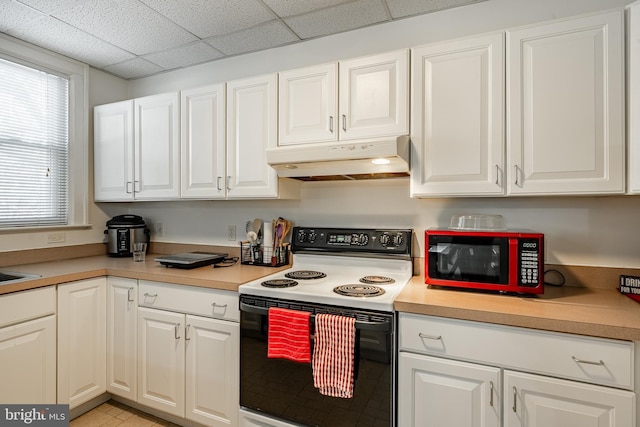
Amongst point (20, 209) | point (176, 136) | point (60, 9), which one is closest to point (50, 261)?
point (20, 209)

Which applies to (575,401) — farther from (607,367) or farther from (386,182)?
(386,182)

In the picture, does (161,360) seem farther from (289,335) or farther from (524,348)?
(524,348)

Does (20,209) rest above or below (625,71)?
below

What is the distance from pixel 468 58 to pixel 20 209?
3.01 metres

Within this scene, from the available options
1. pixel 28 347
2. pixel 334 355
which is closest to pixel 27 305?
pixel 28 347

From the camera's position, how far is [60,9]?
1.95m

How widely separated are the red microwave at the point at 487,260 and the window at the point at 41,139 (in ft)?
8.90

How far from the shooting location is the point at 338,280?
1.93 metres

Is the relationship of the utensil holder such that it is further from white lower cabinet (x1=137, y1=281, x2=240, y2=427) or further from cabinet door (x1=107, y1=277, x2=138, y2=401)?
cabinet door (x1=107, y1=277, x2=138, y2=401)

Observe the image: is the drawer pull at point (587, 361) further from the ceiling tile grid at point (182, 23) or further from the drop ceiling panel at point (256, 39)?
the drop ceiling panel at point (256, 39)

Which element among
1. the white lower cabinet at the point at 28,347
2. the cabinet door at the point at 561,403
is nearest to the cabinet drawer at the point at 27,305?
the white lower cabinet at the point at 28,347

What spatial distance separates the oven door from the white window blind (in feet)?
6.19

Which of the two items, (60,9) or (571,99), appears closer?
(571,99)

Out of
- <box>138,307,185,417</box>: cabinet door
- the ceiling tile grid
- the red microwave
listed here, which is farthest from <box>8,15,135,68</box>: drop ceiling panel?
the red microwave
